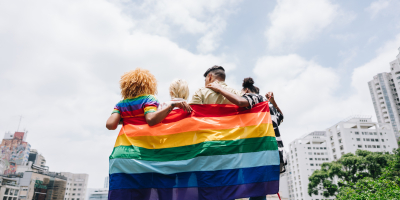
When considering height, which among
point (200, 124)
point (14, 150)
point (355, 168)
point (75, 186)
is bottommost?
point (200, 124)

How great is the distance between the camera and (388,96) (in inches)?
3445

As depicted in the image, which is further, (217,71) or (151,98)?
(217,71)

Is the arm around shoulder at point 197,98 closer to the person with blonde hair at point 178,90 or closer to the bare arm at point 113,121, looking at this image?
the person with blonde hair at point 178,90

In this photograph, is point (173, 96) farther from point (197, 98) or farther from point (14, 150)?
point (14, 150)

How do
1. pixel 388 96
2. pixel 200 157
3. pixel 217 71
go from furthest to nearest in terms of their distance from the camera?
pixel 388 96 < pixel 217 71 < pixel 200 157

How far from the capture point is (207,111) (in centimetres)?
317

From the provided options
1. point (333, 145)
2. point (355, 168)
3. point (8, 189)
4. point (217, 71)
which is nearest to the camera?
point (217, 71)

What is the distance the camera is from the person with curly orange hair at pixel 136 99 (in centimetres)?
318

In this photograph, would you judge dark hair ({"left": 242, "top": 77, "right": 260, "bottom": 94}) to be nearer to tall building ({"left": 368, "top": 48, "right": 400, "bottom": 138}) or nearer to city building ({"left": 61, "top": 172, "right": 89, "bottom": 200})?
tall building ({"left": 368, "top": 48, "right": 400, "bottom": 138})

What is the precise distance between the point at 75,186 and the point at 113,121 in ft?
384

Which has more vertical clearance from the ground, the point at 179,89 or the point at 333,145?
the point at 333,145

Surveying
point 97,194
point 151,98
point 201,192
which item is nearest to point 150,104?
point 151,98

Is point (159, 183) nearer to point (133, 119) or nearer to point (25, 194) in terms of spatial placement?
point (133, 119)

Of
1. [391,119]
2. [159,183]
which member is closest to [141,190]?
[159,183]
